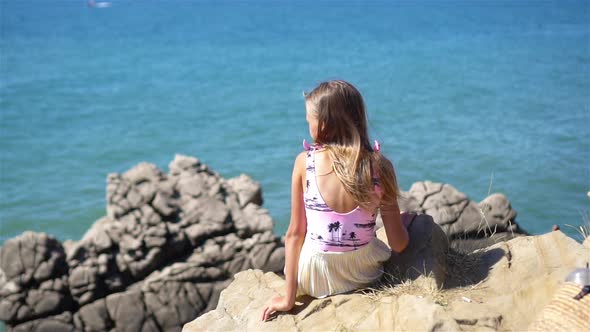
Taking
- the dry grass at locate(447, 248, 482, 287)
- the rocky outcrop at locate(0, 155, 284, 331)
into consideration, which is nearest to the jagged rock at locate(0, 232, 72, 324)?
the rocky outcrop at locate(0, 155, 284, 331)

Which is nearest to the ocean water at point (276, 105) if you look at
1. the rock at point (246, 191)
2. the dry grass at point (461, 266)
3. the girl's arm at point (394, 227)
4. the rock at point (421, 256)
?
the dry grass at point (461, 266)

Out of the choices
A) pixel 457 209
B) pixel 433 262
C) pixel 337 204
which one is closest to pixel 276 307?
pixel 337 204

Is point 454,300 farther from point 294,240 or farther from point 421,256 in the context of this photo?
point 294,240

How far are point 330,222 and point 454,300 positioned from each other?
0.82 metres

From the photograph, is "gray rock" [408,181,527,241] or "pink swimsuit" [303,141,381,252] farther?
"gray rock" [408,181,527,241]

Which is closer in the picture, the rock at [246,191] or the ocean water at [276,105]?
the rock at [246,191]

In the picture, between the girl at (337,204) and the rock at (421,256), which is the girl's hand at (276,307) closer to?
the girl at (337,204)

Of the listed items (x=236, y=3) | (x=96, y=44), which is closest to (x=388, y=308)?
(x=96, y=44)

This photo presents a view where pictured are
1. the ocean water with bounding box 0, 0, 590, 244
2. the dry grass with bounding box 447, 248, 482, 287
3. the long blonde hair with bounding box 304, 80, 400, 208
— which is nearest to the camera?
the long blonde hair with bounding box 304, 80, 400, 208

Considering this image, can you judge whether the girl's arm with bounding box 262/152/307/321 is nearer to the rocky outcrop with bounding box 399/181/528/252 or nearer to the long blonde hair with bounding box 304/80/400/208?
the long blonde hair with bounding box 304/80/400/208

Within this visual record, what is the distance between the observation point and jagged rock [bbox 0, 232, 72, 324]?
8.02 meters

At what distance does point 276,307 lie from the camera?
4012mm

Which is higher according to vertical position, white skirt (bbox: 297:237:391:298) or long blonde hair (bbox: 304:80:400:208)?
long blonde hair (bbox: 304:80:400:208)

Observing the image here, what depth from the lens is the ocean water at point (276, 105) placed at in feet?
51.1
